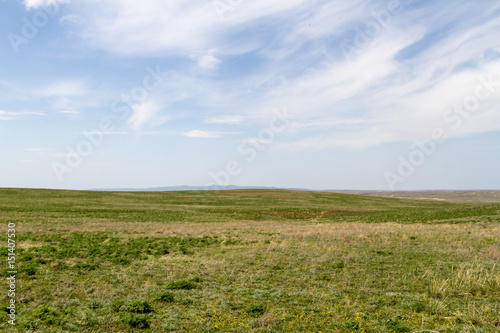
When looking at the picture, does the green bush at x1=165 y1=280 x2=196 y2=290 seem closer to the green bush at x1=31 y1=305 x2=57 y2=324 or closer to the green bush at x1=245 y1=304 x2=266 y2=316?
the green bush at x1=245 y1=304 x2=266 y2=316

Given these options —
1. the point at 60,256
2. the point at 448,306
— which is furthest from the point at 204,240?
the point at 448,306

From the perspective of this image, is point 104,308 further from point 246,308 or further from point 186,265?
point 186,265

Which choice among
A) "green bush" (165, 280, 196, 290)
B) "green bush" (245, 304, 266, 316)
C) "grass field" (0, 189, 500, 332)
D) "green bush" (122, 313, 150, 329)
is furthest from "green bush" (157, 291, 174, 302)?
"green bush" (245, 304, 266, 316)

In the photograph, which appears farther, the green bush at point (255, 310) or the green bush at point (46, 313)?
the green bush at point (255, 310)

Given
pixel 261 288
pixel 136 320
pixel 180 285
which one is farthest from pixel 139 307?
pixel 261 288

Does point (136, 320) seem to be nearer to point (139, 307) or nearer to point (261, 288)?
point (139, 307)

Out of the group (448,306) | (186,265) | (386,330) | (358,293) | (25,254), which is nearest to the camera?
(386,330)

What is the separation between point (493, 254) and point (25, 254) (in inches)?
1019

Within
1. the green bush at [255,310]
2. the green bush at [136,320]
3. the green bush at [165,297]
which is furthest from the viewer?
the green bush at [165,297]

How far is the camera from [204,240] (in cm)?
2377

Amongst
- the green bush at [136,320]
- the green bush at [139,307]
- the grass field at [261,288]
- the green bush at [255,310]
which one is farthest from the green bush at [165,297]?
the green bush at [255,310]

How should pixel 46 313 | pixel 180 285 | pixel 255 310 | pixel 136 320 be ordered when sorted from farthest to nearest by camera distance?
1. pixel 180 285
2. pixel 255 310
3. pixel 46 313
4. pixel 136 320

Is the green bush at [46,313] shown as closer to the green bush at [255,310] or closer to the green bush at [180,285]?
the green bush at [180,285]

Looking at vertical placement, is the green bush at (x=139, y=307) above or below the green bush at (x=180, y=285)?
above
